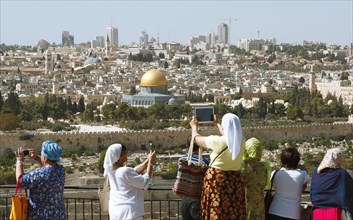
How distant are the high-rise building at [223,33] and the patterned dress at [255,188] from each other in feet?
485

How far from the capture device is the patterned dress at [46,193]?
182 inches

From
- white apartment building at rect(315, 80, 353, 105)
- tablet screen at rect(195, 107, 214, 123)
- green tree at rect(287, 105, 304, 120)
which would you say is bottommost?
green tree at rect(287, 105, 304, 120)

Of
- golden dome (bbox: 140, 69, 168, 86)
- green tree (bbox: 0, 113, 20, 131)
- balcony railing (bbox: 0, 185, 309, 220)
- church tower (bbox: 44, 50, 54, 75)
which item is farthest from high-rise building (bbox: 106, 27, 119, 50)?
balcony railing (bbox: 0, 185, 309, 220)

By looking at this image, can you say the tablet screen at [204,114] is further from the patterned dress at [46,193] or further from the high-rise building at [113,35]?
the high-rise building at [113,35]

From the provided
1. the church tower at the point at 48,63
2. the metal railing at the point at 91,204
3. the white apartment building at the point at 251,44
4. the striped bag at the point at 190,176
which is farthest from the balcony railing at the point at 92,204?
the white apartment building at the point at 251,44

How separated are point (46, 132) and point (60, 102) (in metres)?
7.95

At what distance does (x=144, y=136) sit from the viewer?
30516mm

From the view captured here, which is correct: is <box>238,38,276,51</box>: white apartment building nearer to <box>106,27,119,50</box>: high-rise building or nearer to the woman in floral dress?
<box>106,27,119,50</box>: high-rise building

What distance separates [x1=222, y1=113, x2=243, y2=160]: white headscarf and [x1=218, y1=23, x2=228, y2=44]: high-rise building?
486 ft

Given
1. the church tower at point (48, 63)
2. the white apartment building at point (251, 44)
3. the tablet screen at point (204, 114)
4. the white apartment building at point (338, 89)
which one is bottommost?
the white apartment building at point (338, 89)

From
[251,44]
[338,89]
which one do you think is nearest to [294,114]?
[338,89]

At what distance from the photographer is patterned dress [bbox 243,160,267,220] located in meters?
4.82

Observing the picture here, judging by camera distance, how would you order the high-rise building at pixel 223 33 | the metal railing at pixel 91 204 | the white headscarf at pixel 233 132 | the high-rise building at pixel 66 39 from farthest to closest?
1. the high-rise building at pixel 223 33
2. the high-rise building at pixel 66 39
3. the metal railing at pixel 91 204
4. the white headscarf at pixel 233 132

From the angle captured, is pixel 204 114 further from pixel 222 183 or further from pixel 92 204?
pixel 92 204
